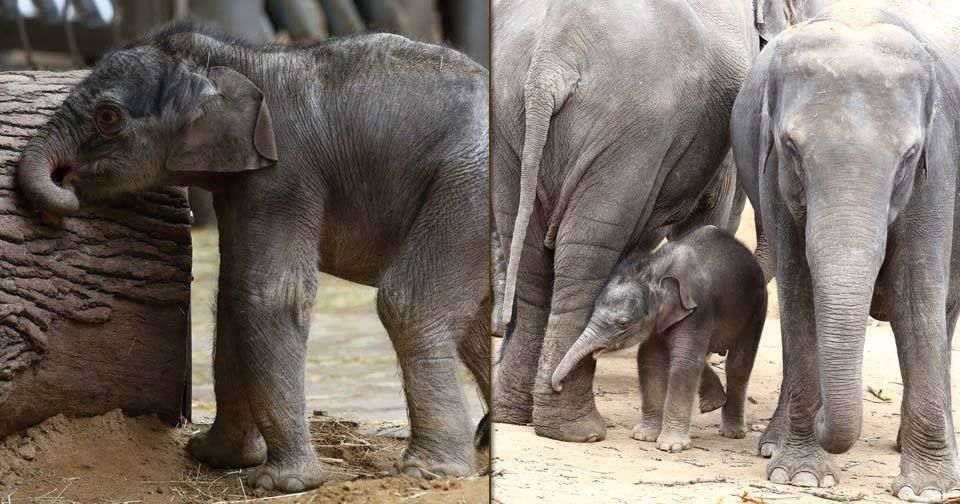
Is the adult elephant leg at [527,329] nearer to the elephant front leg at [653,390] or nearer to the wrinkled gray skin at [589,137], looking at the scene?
the wrinkled gray skin at [589,137]

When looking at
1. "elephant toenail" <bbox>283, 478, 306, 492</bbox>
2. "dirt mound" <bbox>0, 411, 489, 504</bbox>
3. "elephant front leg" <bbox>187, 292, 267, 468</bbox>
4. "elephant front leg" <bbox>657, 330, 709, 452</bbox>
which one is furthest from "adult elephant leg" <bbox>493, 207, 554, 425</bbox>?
"elephant toenail" <bbox>283, 478, 306, 492</bbox>

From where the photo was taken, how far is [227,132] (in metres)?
2.89

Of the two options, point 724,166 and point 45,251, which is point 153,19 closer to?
point 45,251

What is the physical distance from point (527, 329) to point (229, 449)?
179 cm

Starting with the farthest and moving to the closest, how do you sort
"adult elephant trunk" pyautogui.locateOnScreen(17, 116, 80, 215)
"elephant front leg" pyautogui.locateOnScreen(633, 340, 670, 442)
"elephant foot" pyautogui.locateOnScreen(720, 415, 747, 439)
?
1. "elephant foot" pyautogui.locateOnScreen(720, 415, 747, 439)
2. "elephant front leg" pyautogui.locateOnScreen(633, 340, 670, 442)
3. "adult elephant trunk" pyautogui.locateOnScreen(17, 116, 80, 215)

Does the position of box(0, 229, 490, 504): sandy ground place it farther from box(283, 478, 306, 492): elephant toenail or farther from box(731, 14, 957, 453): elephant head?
box(731, 14, 957, 453): elephant head

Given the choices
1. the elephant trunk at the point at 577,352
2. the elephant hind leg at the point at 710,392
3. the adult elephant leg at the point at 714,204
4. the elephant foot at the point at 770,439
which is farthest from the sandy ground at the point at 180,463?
the adult elephant leg at the point at 714,204

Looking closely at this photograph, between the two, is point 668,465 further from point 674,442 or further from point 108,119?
point 108,119

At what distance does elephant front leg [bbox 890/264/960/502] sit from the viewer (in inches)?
150

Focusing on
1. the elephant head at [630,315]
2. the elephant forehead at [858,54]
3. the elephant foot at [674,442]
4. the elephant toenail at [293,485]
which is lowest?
the elephant toenail at [293,485]

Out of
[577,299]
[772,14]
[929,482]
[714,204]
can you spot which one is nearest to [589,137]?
[577,299]

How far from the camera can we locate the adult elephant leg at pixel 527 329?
4672 mm

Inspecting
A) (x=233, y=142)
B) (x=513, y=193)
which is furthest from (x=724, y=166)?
(x=233, y=142)

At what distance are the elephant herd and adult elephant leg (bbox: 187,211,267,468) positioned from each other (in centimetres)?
147
